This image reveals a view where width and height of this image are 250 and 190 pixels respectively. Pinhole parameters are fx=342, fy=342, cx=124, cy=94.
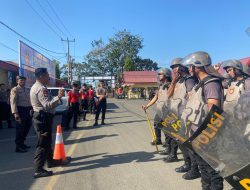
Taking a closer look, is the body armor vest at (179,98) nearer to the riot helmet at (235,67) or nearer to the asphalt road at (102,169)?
the riot helmet at (235,67)

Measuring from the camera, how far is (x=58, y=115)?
20141 mm

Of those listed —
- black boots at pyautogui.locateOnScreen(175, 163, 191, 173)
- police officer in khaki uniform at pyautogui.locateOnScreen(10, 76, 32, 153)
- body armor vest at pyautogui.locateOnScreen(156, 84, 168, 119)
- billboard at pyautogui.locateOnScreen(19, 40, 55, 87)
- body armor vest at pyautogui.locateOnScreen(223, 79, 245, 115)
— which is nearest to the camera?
body armor vest at pyautogui.locateOnScreen(223, 79, 245, 115)

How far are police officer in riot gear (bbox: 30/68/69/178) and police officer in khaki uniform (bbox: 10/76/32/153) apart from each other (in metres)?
2.28

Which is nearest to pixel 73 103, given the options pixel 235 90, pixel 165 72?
pixel 165 72

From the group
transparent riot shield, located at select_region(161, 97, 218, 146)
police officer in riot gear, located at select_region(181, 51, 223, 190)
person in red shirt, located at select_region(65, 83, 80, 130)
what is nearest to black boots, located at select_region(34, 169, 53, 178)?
transparent riot shield, located at select_region(161, 97, 218, 146)

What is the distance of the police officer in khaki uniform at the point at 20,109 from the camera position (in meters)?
8.55

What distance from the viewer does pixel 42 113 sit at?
6.36 meters

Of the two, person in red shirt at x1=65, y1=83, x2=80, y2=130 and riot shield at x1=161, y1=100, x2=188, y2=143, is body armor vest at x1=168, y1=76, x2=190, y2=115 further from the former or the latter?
person in red shirt at x1=65, y1=83, x2=80, y2=130

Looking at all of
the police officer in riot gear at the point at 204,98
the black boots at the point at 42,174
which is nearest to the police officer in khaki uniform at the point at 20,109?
the black boots at the point at 42,174

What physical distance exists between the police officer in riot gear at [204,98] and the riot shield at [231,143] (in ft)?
2.42

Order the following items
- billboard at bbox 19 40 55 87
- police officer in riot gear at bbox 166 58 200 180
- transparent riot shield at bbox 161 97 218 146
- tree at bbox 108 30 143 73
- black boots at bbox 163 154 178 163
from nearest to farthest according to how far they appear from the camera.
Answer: transparent riot shield at bbox 161 97 218 146 < police officer in riot gear at bbox 166 58 200 180 < black boots at bbox 163 154 178 163 < billboard at bbox 19 40 55 87 < tree at bbox 108 30 143 73

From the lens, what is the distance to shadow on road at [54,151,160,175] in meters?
6.89

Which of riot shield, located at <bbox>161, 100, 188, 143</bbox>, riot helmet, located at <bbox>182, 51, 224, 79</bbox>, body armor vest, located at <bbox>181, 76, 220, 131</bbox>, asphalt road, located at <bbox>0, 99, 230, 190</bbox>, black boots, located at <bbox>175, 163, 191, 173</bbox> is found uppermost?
riot helmet, located at <bbox>182, 51, 224, 79</bbox>

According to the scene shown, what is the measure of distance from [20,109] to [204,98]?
5.64 m
